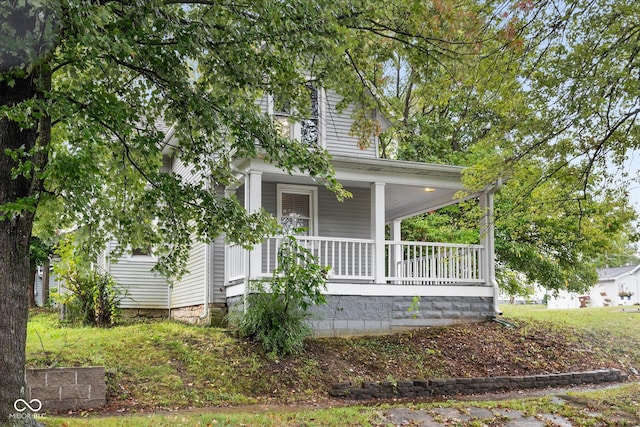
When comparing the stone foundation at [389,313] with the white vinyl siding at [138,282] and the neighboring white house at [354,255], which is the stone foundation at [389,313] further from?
the white vinyl siding at [138,282]

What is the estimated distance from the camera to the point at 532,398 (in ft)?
29.8

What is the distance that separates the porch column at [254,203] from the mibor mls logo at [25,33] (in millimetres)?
6600

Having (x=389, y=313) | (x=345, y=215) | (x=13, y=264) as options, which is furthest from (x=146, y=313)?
(x=13, y=264)

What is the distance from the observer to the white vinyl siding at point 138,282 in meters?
15.3

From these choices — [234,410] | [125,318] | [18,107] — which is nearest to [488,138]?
[234,410]

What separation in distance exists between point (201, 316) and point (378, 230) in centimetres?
443

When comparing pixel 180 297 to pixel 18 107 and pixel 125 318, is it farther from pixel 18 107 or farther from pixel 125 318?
pixel 18 107

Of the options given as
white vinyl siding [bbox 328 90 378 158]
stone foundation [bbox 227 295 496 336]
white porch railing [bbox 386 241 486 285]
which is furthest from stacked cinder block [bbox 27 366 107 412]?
white vinyl siding [bbox 328 90 378 158]

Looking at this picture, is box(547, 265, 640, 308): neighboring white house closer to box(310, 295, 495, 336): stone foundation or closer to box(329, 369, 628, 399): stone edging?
→ box(310, 295, 495, 336): stone foundation

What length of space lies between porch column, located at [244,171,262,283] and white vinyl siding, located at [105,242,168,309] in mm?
4926

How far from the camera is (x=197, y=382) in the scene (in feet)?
29.1

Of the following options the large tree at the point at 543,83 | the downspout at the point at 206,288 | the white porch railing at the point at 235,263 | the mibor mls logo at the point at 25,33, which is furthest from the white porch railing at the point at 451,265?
the mibor mls logo at the point at 25,33

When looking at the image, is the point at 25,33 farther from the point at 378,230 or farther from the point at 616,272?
the point at 616,272

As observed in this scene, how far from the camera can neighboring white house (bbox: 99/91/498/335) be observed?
11.8 m
